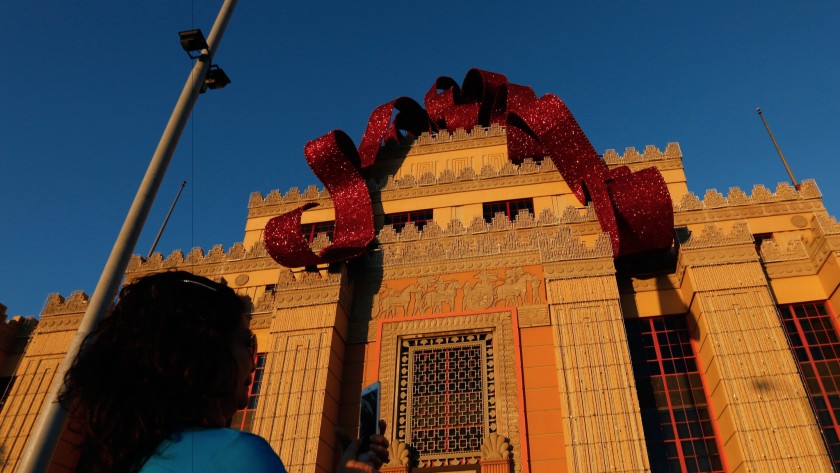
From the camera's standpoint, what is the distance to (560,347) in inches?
479

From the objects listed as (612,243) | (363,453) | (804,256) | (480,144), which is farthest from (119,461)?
(480,144)

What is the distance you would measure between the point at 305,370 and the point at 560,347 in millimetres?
5466

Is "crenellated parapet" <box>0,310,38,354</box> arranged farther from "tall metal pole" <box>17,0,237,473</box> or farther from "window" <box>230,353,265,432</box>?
"tall metal pole" <box>17,0,237,473</box>

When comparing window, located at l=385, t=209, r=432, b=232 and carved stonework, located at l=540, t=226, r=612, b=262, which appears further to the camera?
window, located at l=385, t=209, r=432, b=232

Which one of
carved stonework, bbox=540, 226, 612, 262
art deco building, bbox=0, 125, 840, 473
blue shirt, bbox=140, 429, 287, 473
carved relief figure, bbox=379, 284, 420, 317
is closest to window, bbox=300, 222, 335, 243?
art deco building, bbox=0, 125, 840, 473

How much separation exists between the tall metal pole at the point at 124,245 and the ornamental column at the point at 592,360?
8.39 meters

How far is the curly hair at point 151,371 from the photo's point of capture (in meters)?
Answer: 1.71

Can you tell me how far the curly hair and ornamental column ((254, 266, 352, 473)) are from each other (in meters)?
9.89

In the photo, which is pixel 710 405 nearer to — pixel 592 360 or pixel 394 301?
pixel 592 360

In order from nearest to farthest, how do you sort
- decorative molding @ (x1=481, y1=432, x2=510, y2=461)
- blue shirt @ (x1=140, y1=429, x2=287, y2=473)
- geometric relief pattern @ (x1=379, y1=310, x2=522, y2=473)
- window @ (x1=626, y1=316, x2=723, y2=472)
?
blue shirt @ (x1=140, y1=429, x2=287, y2=473), decorative molding @ (x1=481, y1=432, x2=510, y2=461), window @ (x1=626, y1=316, x2=723, y2=472), geometric relief pattern @ (x1=379, y1=310, x2=522, y2=473)

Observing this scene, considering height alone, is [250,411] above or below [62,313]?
below

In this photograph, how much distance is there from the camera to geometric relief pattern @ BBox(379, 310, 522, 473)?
38.7ft

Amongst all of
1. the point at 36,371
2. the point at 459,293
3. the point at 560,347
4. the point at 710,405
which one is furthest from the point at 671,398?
the point at 36,371

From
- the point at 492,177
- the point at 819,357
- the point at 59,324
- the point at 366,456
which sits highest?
the point at 492,177
